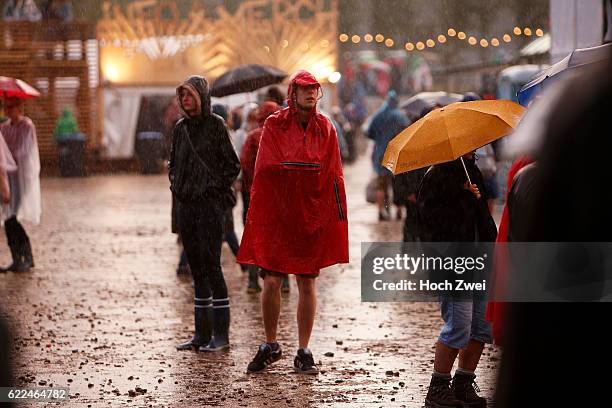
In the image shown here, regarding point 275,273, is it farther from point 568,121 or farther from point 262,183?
point 568,121

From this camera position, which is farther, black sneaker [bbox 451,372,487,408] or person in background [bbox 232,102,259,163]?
person in background [bbox 232,102,259,163]

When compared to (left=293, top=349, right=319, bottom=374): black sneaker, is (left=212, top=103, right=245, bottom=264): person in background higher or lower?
higher

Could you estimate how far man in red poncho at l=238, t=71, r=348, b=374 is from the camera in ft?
24.6

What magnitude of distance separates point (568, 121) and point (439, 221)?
3.99 meters

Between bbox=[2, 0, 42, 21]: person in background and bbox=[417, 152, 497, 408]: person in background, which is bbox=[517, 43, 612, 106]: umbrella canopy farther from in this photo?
bbox=[2, 0, 42, 21]: person in background

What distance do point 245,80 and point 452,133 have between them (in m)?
7.42

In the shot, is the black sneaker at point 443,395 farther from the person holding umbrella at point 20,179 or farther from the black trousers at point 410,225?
the person holding umbrella at point 20,179

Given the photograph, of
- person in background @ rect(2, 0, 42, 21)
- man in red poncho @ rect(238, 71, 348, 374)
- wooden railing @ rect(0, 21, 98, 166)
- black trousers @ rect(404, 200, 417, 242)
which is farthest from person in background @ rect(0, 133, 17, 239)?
person in background @ rect(2, 0, 42, 21)

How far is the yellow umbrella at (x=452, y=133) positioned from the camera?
20.4 ft

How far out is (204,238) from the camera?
8.13 m

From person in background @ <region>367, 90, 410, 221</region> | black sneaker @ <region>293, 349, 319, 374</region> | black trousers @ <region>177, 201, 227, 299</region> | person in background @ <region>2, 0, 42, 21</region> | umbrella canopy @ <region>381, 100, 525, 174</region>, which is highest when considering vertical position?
person in background @ <region>2, 0, 42, 21</region>

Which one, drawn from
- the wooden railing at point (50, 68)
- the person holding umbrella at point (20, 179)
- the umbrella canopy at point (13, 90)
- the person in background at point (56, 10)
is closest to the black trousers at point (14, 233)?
the person holding umbrella at point (20, 179)

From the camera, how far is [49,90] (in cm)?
3519

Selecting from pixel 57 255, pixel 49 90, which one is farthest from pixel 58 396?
pixel 49 90
